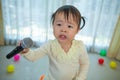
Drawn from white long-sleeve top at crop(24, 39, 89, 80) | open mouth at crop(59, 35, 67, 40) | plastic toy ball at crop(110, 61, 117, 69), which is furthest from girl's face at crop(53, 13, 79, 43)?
plastic toy ball at crop(110, 61, 117, 69)

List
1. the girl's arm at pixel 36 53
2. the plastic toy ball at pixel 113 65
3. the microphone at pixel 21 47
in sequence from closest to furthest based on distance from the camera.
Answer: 1. the microphone at pixel 21 47
2. the girl's arm at pixel 36 53
3. the plastic toy ball at pixel 113 65

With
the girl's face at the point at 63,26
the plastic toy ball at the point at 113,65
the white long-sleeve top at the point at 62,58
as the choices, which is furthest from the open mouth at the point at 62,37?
the plastic toy ball at the point at 113,65

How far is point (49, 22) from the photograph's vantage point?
79.9 inches

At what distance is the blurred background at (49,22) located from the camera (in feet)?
6.22

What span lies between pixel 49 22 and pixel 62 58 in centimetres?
108

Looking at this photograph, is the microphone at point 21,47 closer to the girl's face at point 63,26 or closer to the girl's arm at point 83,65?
the girl's face at point 63,26

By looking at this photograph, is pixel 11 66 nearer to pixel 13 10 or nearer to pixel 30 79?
pixel 30 79

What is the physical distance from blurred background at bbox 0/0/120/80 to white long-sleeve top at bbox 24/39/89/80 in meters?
0.95

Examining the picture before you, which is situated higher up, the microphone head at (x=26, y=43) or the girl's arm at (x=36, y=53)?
the microphone head at (x=26, y=43)

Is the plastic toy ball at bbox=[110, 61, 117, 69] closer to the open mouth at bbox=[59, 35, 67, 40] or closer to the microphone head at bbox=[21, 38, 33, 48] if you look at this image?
the open mouth at bbox=[59, 35, 67, 40]

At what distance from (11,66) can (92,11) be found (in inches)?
42.8

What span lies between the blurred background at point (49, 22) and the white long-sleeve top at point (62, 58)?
3.12ft

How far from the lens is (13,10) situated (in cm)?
197

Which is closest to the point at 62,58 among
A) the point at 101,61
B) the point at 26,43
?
the point at 26,43
